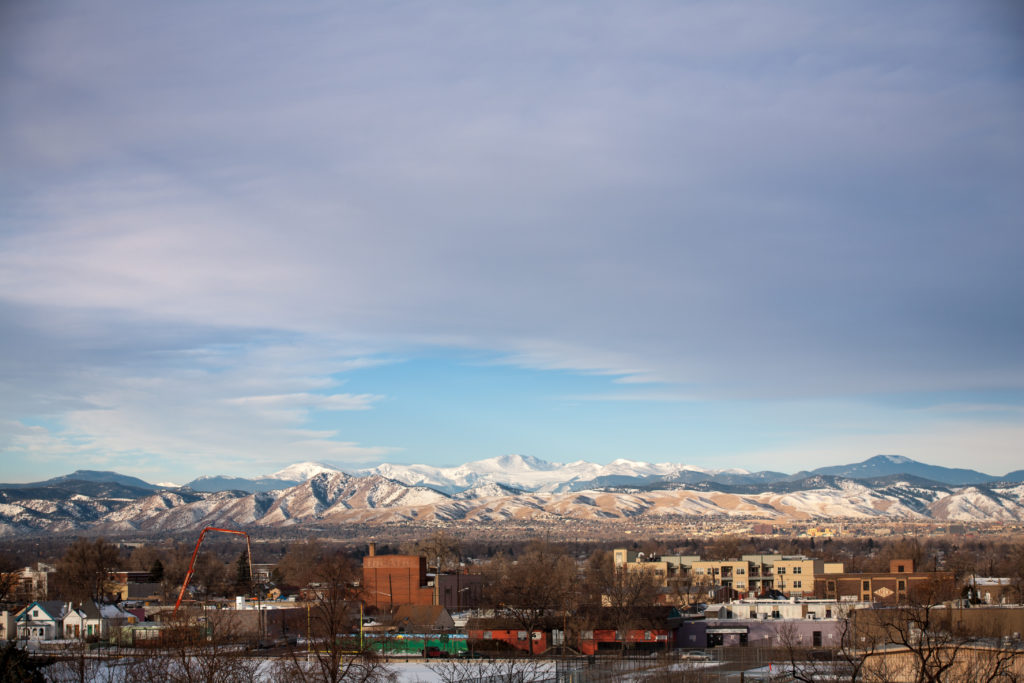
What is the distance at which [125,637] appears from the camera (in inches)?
3639

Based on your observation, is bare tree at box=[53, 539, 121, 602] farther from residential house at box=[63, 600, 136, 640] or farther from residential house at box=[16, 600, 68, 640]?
residential house at box=[16, 600, 68, 640]

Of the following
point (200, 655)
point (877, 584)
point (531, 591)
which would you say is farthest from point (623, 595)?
point (200, 655)

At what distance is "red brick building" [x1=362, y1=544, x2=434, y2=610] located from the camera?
117562 millimetres

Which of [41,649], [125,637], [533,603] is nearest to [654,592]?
[533,603]

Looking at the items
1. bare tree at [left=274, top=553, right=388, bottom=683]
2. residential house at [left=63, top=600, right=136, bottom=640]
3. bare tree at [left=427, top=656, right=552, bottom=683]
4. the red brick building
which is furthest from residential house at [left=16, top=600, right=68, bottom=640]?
bare tree at [left=427, top=656, right=552, bottom=683]

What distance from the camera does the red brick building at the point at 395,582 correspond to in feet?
386

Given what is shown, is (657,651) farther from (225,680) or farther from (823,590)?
(823,590)

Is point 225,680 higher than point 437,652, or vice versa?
point 225,680

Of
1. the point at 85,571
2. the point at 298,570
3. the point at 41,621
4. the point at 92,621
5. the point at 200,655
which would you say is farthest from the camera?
the point at 298,570

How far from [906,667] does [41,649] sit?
6429 cm

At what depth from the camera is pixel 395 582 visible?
393 feet

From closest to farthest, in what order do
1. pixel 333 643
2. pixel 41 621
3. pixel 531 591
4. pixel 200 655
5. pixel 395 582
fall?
pixel 333 643 < pixel 200 655 < pixel 41 621 < pixel 531 591 < pixel 395 582

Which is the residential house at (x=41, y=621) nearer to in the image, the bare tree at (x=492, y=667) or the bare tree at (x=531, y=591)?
the bare tree at (x=531, y=591)

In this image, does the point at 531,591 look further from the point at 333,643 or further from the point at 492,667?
the point at 333,643
